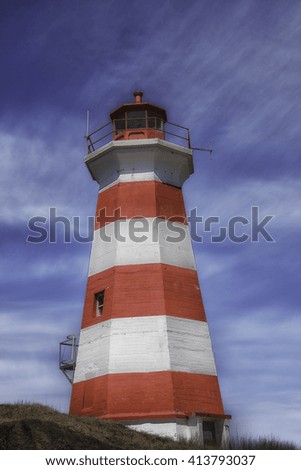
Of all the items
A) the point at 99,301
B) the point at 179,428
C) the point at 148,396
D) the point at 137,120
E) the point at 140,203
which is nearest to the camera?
the point at 179,428

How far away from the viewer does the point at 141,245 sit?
2036 centimetres

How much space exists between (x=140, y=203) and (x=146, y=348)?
536 centimetres

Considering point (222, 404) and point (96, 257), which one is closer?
point (222, 404)

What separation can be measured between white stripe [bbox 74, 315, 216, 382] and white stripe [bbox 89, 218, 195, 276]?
2.17 metres

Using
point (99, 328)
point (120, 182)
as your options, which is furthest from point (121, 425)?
point (120, 182)

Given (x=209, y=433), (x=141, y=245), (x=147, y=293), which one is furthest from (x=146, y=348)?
(x=141, y=245)

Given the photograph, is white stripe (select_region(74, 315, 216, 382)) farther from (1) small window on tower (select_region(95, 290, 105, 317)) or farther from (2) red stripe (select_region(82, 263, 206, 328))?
(1) small window on tower (select_region(95, 290, 105, 317))

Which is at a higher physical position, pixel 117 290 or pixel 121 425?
pixel 117 290

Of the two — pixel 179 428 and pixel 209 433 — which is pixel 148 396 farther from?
pixel 209 433

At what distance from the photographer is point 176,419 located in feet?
57.3

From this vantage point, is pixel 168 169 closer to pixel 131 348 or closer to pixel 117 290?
pixel 117 290

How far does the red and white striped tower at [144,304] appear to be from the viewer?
712 inches
